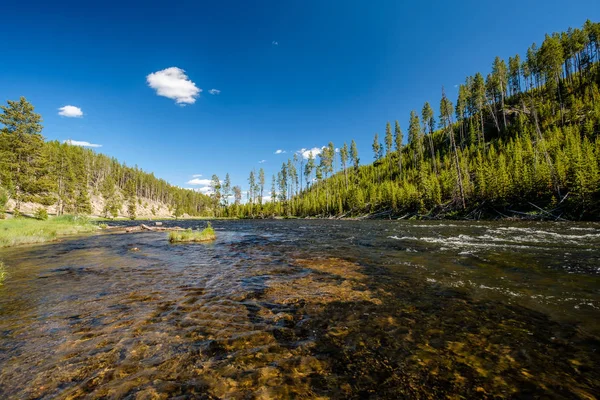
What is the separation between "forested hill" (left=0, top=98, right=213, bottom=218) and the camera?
41.7 m

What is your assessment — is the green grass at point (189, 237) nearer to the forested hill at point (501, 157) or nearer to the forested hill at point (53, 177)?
the forested hill at point (53, 177)

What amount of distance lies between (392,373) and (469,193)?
54171 mm

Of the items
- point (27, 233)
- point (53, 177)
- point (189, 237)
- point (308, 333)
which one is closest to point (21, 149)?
point (53, 177)

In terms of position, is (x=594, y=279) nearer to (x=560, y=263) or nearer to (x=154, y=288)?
(x=560, y=263)

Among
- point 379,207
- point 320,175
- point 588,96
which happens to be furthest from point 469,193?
point 320,175

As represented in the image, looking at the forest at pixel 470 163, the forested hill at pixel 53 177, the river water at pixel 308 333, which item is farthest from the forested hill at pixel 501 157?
the forested hill at pixel 53 177

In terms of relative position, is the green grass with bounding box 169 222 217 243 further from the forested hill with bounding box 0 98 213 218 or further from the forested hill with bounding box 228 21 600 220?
the forested hill with bounding box 228 21 600 220

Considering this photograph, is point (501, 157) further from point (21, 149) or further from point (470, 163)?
point (21, 149)

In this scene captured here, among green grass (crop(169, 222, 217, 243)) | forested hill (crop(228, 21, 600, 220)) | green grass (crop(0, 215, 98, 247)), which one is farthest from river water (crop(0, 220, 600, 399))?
forested hill (crop(228, 21, 600, 220))

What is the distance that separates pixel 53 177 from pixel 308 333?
74251mm

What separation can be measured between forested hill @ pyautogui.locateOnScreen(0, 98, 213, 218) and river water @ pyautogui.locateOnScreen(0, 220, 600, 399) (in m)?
38.3

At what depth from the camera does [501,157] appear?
161 feet

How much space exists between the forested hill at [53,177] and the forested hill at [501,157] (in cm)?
5606

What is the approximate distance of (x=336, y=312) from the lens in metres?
6.51
